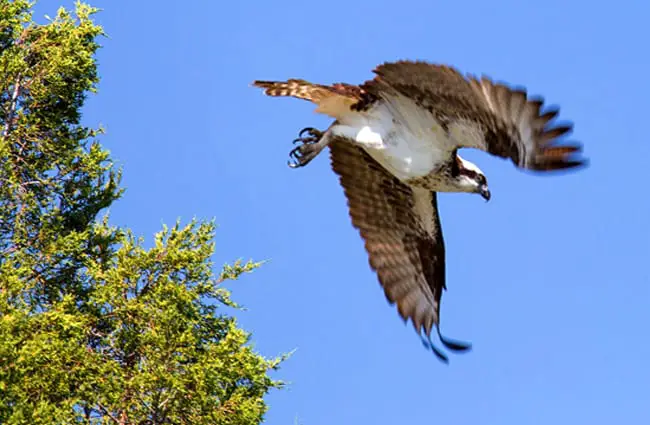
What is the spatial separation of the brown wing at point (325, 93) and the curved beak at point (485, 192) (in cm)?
114

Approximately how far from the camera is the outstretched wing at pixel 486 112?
1022cm

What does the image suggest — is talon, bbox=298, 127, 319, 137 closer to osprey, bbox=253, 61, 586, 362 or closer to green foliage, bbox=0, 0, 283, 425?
osprey, bbox=253, 61, 586, 362

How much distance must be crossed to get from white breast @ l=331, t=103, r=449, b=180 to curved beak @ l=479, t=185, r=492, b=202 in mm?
450

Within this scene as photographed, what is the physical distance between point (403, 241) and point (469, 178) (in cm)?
174

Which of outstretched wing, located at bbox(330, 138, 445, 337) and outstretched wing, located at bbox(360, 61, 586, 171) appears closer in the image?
outstretched wing, located at bbox(360, 61, 586, 171)

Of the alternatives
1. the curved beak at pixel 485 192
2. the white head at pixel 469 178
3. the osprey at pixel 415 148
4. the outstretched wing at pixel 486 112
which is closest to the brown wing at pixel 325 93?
the osprey at pixel 415 148

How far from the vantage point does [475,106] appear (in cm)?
1058

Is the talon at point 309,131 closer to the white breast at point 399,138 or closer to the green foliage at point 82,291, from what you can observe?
the white breast at point 399,138

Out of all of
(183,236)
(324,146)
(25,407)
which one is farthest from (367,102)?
(183,236)

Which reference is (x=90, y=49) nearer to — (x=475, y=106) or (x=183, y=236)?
(x=183, y=236)

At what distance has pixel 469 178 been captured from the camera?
11695 mm

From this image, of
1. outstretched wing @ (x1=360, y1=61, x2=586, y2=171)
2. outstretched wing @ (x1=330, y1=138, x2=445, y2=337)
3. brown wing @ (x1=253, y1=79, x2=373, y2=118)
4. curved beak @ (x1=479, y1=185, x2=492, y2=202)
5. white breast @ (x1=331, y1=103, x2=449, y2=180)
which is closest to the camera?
outstretched wing @ (x1=360, y1=61, x2=586, y2=171)

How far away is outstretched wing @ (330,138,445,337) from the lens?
13000 mm

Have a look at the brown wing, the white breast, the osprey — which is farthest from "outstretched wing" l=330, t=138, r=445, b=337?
the brown wing
